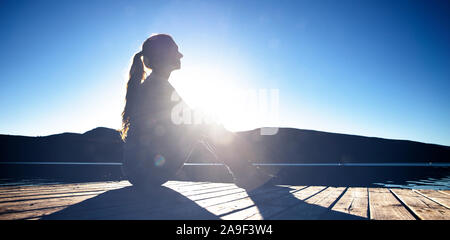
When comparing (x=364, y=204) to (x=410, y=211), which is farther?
(x=364, y=204)

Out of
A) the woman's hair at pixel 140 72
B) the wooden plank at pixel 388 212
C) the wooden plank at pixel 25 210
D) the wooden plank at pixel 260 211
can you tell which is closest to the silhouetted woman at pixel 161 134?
the woman's hair at pixel 140 72

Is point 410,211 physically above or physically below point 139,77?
below

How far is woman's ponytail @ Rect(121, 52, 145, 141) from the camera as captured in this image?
304 cm

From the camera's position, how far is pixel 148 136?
2.73m

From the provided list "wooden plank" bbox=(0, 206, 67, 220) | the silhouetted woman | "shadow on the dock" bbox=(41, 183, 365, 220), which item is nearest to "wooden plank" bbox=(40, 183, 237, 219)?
"shadow on the dock" bbox=(41, 183, 365, 220)

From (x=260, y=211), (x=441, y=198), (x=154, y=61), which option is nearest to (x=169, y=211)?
(x=260, y=211)

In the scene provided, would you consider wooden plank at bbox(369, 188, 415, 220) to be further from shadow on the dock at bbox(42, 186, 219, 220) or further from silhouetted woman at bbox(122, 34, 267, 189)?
shadow on the dock at bbox(42, 186, 219, 220)

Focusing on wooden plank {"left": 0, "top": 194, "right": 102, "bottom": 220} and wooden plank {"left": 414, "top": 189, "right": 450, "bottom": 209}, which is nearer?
wooden plank {"left": 0, "top": 194, "right": 102, "bottom": 220}

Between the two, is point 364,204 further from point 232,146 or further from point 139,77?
point 139,77

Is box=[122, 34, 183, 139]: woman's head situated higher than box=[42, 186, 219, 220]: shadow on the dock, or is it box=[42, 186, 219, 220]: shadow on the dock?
box=[122, 34, 183, 139]: woman's head

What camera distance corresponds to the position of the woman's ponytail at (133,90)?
9.96 feet
